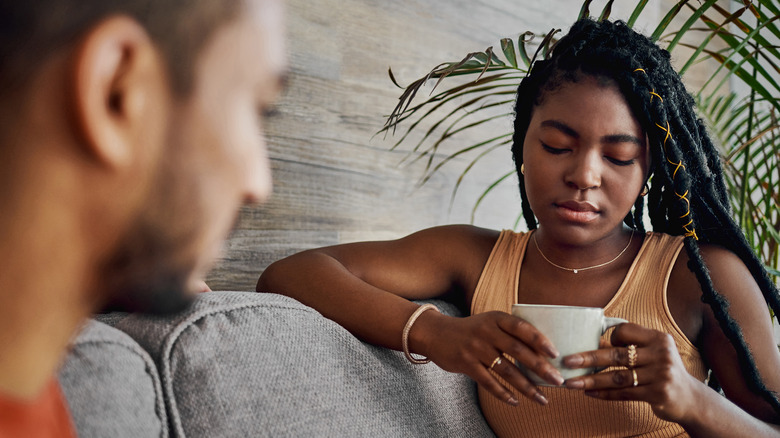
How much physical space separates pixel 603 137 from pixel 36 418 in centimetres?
97

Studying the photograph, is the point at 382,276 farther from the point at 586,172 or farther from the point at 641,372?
the point at 641,372

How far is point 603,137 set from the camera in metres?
1.10

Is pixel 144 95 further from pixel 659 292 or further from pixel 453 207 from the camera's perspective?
pixel 453 207

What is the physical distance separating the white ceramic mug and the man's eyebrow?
37 cm

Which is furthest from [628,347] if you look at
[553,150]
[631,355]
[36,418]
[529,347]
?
[36,418]

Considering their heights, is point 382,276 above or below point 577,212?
below

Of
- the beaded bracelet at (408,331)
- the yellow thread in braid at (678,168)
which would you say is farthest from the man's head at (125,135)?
the yellow thread in braid at (678,168)

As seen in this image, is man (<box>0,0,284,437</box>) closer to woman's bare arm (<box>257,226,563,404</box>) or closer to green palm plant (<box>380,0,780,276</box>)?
woman's bare arm (<box>257,226,563,404</box>)

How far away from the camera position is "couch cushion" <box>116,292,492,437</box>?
77 centimetres

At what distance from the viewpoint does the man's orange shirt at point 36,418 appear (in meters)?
0.29

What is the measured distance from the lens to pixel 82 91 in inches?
10.0

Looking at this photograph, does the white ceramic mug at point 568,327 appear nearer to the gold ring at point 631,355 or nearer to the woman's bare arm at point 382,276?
the gold ring at point 631,355

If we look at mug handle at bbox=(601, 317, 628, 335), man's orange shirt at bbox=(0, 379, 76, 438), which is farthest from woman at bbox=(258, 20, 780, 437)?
man's orange shirt at bbox=(0, 379, 76, 438)

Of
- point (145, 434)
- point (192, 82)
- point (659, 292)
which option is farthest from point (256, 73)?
point (659, 292)
